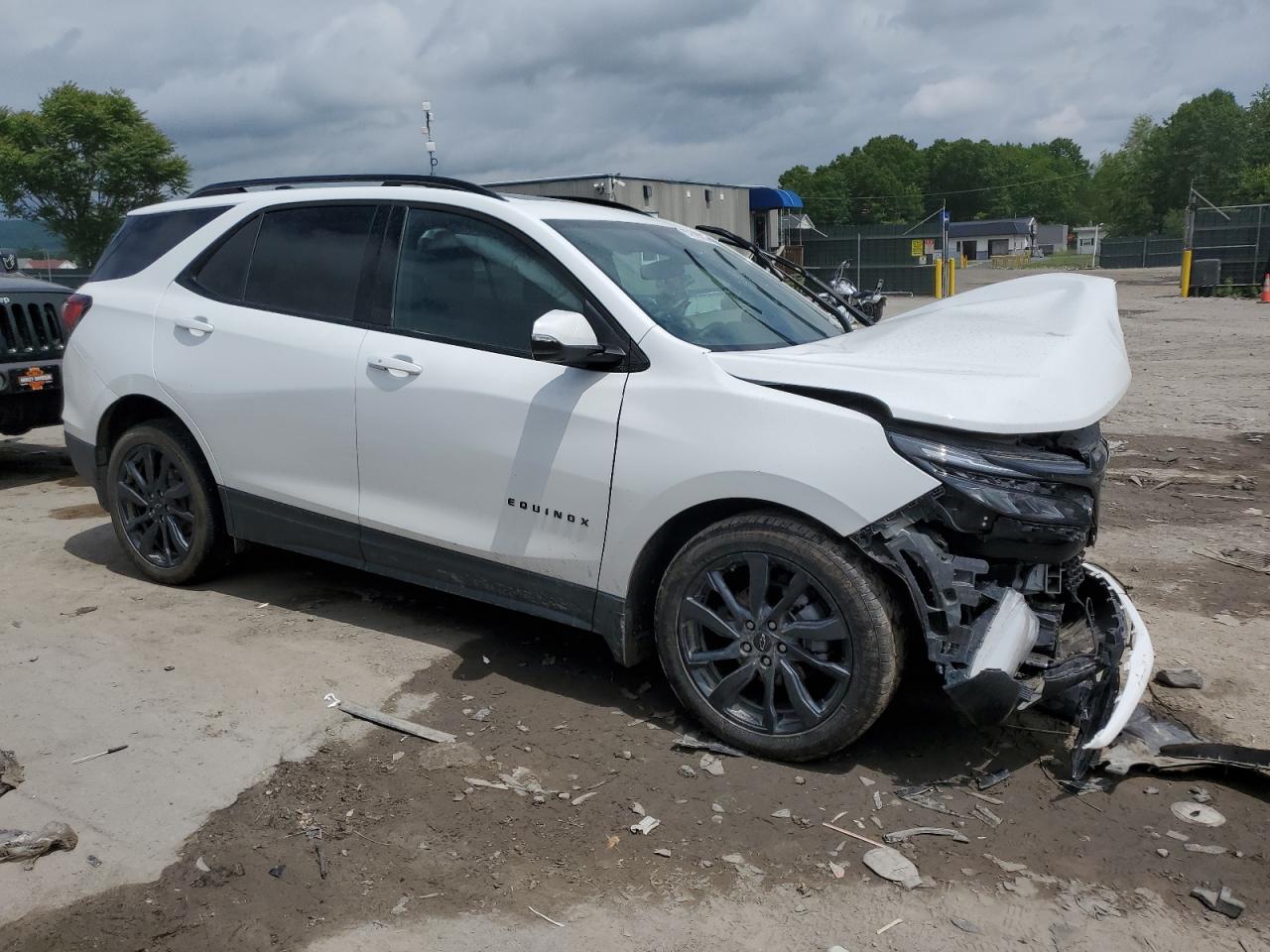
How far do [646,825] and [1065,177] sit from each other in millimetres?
174557

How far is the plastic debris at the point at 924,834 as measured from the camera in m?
3.25

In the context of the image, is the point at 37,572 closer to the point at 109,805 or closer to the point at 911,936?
the point at 109,805

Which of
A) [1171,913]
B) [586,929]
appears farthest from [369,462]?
[1171,913]

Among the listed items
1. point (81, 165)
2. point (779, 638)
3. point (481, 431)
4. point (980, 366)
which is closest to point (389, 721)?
point (481, 431)

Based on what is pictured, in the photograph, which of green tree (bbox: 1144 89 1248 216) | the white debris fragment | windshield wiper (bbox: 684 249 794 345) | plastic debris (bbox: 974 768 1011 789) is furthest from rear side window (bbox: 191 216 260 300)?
green tree (bbox: 1144 89 1248 216)

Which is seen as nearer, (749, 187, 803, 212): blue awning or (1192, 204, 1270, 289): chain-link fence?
(1192, 204, 1270, 289): chain-link fence

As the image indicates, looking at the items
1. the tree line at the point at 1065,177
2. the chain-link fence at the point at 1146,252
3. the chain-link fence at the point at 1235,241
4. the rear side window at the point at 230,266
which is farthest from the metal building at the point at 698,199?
the tree line at the point at 1065,177

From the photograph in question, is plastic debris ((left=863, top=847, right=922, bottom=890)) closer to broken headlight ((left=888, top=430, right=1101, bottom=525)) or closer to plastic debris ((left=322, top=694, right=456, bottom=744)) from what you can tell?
broken headlight ((left=888, top=430, right=1101, bottom=525))

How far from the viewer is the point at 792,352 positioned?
391cm

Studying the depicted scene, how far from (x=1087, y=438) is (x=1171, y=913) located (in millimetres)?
1520

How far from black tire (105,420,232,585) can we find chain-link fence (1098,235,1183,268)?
60.4 m

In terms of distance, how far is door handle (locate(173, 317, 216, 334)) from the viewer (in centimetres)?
499

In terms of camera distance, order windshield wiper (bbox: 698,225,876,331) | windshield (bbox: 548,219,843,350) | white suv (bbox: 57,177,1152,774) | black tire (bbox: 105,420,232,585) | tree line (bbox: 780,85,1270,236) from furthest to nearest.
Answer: tree line (bbox: 780,85,1270,236) → windshield wiper (bbox: 698,225,876,331) → black tire (bbox: 105,420,232,585) → windshield (bbox: 548,219,843,350) → white suv (bbox: 57,177,1152,774)

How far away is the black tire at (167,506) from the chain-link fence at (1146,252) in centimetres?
6038
